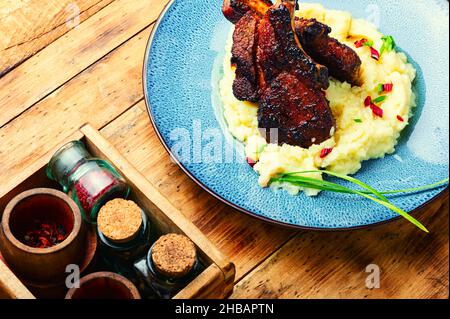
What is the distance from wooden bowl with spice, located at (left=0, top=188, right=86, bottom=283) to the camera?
83.4 inches

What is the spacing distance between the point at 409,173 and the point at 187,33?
117cm

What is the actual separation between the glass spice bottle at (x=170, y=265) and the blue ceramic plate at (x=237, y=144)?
50cm

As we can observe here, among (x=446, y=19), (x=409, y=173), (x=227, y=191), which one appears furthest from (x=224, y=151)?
(x=446, y=19)

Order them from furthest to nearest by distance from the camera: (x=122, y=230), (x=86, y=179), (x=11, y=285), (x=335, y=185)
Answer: (x=335, y=185) < (x=86, y=179) < (x=122, y=230) < (x=11, y=285)

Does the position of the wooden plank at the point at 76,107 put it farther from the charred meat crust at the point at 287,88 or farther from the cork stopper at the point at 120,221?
the cork stopper at the point at 120,221

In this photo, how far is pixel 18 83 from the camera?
3084 mm

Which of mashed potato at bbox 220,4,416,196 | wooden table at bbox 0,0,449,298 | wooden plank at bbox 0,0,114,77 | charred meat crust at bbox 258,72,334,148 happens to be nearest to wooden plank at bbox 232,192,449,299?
wooden table at bbox 0,0,449,298

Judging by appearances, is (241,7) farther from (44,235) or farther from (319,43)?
(44,235)

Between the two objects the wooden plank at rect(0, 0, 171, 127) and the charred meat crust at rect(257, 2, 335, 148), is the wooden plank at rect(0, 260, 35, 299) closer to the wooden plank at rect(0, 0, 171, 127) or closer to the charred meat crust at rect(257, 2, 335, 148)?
the wooden plank at rect(0, 0, 171, 127)

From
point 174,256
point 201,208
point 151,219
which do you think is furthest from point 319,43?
point 174,256

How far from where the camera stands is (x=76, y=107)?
3033 mm

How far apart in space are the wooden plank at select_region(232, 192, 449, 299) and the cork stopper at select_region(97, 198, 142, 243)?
2.15 ft

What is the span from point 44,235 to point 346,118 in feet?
4.52

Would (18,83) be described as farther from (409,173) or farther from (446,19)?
(446,19)
